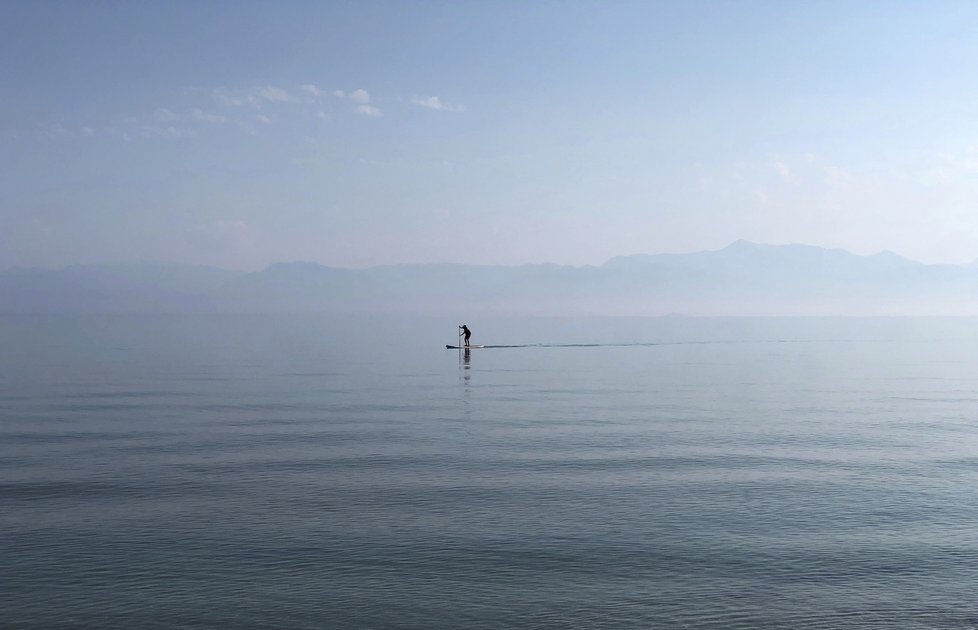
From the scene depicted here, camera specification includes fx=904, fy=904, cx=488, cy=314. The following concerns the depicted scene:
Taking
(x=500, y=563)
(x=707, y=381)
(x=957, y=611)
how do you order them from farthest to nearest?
(x=707, y=381) < (x=500, y=563) < (x=957, y=611)

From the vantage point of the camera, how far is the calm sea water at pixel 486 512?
26141 millimetres

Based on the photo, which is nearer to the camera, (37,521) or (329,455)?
(37,521)

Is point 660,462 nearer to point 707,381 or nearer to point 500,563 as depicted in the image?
point 500,563

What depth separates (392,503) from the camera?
38.2 meters

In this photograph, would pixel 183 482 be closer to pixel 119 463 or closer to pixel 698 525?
pixel 119 463

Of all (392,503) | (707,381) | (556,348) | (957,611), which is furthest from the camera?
(556,348)

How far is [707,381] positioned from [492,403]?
34474 mm

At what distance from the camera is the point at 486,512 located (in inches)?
1437

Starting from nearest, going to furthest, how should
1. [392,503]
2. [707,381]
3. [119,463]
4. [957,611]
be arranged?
[957,611] → [392,503] → [119,463] → [707,381]

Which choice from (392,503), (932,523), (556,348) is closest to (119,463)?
(392,503)

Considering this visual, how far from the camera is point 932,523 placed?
34.9 m

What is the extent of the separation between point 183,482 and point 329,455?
9.49m

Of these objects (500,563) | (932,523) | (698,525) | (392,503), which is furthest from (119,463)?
(932,523)

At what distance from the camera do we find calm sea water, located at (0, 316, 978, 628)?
2614 centimetres
